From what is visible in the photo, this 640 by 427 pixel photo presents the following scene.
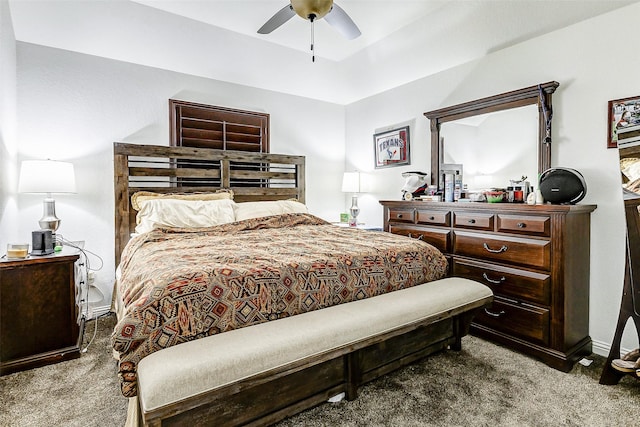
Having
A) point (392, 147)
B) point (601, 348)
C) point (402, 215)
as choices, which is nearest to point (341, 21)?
point (402, 215)

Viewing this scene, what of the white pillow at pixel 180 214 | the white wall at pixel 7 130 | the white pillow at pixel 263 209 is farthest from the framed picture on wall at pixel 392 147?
the white wall at pixel 7 130

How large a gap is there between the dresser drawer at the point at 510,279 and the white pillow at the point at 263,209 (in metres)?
1.84

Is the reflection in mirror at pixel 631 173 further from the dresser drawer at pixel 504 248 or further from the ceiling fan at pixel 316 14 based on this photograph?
the ceiling fan at pixel 316 14

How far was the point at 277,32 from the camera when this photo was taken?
325 cm

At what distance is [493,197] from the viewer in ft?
8.74

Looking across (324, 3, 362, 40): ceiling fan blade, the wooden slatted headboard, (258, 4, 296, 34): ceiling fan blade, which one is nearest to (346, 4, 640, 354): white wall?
(324, 3, 362, 40): ceiling fan blade

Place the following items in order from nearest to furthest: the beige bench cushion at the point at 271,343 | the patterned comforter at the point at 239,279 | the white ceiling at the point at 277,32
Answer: the beige bench cushion at the point at 271,343 < the patterned comforter at the point at 239,279 < the white ceiling at the point at 277,32

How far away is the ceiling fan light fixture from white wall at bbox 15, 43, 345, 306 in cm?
198

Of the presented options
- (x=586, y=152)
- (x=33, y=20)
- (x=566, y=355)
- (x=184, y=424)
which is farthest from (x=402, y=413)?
(x=33, y=20)

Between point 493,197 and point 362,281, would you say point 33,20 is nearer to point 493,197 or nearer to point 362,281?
point 362,281

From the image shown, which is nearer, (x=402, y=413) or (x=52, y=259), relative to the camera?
(x=402, y=413)

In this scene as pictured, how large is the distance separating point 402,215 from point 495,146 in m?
1.01

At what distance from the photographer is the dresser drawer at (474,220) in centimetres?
256

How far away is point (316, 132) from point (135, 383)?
3844 mm
